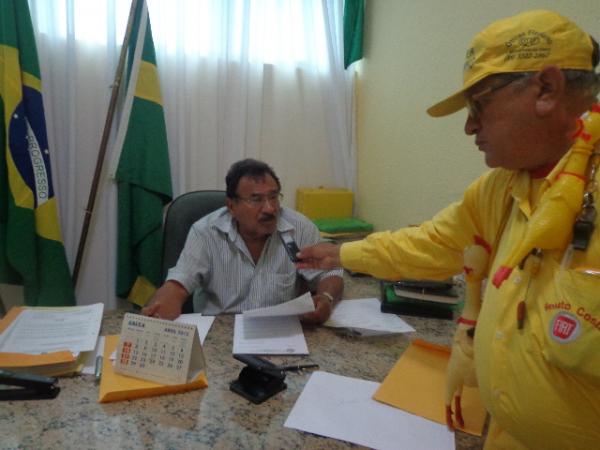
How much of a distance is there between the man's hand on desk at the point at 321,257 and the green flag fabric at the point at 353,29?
1.52 m

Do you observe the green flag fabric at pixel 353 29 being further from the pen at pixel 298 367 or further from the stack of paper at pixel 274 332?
the pen at pixel 298 367

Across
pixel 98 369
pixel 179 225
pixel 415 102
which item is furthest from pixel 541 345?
pixel 415 102

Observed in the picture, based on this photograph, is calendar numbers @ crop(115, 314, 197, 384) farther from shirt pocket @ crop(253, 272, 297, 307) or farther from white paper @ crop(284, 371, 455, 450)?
shirt pocket @ crop(253, 272, 297, 307)

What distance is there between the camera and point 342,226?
212cm

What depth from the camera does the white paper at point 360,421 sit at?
0.73 meters

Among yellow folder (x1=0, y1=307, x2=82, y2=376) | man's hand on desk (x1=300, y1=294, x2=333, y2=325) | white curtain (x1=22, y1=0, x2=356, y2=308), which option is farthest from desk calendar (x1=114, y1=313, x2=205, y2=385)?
white curtain (x1=22, y1=0, x2=356, y2=308)

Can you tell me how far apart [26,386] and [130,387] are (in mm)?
204

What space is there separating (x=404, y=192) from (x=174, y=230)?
1127 millimetres

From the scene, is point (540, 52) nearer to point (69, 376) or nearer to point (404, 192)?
point (69, 376)

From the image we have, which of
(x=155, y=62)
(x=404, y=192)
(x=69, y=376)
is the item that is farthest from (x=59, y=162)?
(x=404, y=192)

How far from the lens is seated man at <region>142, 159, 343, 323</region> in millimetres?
1484

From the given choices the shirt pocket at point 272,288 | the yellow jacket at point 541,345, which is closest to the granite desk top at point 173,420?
the yellow jacket at point 541,345

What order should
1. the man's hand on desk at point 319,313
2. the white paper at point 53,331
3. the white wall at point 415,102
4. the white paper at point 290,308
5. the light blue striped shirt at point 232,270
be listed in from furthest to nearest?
the white wall at point 415,102 < the light blue striped shirt at point 232,270 < the man's hand on desk at point 319,313 < the white paper at point 290,308 < the white paper at point 53,331

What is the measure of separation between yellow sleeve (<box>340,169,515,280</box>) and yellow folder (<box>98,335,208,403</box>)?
0.48m
